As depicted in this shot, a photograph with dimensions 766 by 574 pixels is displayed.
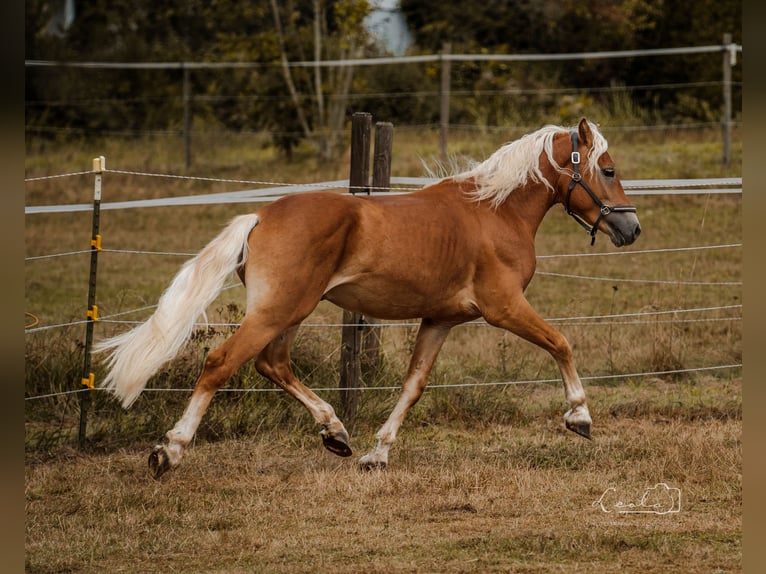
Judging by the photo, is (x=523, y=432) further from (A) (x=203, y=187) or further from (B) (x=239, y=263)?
(A) (x=203, y=187)

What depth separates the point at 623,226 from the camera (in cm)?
549

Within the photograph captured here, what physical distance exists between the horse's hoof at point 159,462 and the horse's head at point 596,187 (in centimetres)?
→ 266

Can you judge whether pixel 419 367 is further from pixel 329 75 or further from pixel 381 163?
pixel 329 75

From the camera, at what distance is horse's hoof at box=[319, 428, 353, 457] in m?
5.23

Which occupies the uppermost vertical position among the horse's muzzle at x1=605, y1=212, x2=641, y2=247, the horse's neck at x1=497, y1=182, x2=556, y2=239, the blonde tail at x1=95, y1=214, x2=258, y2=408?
the horse's neck at x1=497, y1=182, x2=556, y2=239

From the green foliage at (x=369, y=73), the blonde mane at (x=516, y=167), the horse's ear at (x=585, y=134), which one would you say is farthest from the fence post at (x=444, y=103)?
the horse's ear at (x=585, y=134)

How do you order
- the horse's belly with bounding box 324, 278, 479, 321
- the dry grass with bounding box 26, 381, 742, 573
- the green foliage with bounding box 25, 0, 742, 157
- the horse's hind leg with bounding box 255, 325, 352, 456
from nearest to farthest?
the dry grass with bounding box 26, 381, 742, 573 < the horse's belly with bounding box 324, 278, 479, 321 < the horse's hind leg with bounding box 255, 325, 352, 456 < the green foliage with bounding box 25, 0, 742, 157

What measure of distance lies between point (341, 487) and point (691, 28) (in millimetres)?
16291

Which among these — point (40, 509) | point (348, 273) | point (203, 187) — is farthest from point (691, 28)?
point (40, 509)

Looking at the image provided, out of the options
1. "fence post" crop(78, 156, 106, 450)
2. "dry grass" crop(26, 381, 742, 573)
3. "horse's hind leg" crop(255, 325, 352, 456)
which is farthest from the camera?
"fence post" crop(78, 156, 106, 450)

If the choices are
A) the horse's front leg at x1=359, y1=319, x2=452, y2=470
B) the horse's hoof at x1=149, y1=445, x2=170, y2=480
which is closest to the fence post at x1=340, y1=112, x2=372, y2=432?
the horse's front leg at x1=359, y1=319, x2=452, y2=470

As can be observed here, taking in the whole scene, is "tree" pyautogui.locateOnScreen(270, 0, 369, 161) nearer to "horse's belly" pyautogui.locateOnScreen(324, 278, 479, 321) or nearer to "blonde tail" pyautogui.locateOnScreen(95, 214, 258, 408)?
"horse's belly" pyautogui.locateOnScreen(324, 278, 479, 321)

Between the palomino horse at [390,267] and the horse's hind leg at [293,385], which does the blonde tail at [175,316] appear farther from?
the horse's hind leg at [293,385]

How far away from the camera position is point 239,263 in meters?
4.75
